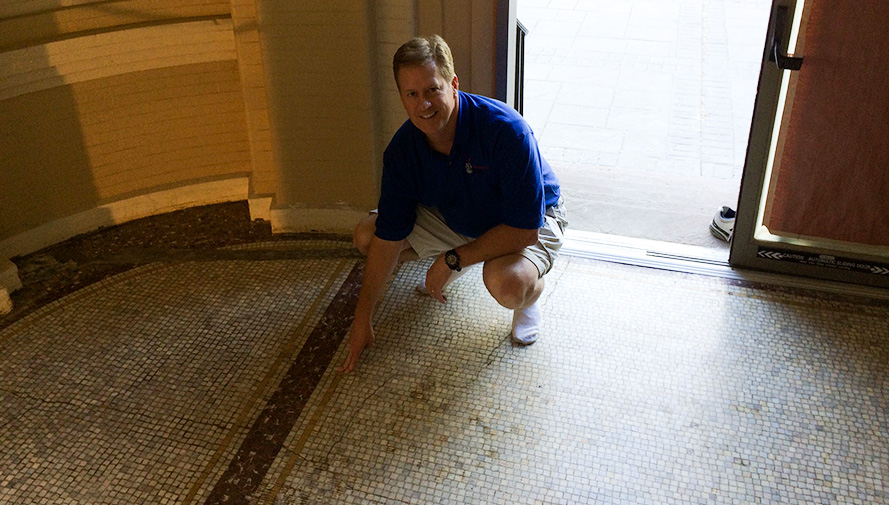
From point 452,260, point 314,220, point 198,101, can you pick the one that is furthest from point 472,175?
point 198,101

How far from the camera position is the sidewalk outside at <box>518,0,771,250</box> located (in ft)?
14.3

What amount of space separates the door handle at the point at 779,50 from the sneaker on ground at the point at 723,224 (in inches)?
39.8

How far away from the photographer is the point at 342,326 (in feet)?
11.0

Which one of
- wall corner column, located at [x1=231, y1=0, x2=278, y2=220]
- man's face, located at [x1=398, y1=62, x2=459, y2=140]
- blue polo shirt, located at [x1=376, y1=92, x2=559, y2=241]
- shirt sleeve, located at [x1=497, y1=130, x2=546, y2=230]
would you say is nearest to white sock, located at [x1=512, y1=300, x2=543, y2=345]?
blue polo shirt, located at [x1=376, y1=92, x2=559, y2=241]

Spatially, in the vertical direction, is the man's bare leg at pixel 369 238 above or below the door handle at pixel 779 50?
below

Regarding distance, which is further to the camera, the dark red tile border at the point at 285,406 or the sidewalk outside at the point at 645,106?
the sidewalk outside at the point at 645,106

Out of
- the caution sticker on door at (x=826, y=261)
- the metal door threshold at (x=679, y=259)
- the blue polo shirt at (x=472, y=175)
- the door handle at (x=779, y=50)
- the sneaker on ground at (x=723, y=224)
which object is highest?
the door handle at (x=779, y=50)

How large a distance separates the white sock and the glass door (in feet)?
3.61

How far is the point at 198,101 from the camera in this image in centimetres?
405

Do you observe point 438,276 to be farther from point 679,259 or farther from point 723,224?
point 723,224

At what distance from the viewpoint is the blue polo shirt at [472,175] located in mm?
2770

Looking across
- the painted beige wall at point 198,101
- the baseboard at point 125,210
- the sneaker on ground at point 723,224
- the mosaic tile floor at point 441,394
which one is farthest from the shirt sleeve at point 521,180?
the baseboard at point 125,210

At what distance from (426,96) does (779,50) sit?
152cm

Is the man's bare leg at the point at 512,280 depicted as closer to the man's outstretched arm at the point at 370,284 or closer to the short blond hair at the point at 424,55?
the man's outstretched arm at the point at 370,284
